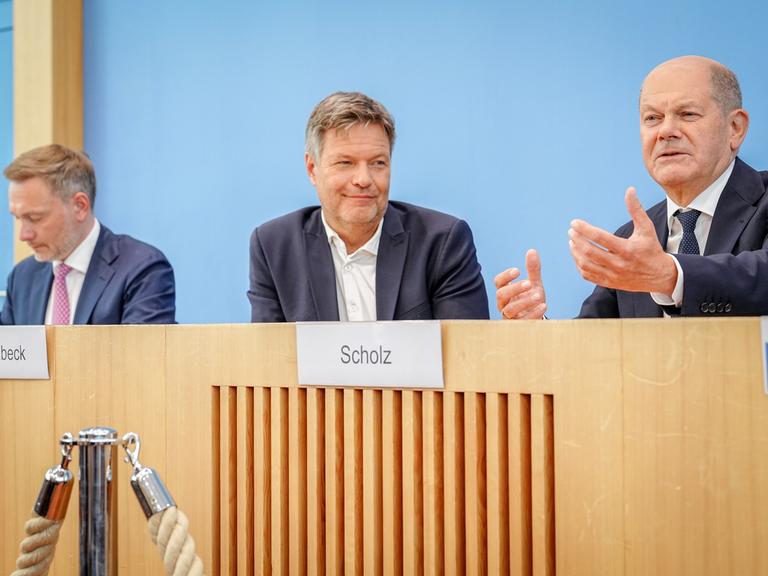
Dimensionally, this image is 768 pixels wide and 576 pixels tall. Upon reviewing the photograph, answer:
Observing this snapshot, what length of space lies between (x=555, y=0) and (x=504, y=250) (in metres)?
0.72

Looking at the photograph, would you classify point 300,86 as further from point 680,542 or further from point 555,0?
point 680,542

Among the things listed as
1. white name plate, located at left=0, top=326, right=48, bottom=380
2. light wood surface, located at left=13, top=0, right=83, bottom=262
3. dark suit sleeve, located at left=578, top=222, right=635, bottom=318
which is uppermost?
light wood surface, located at left=13, top=0, right=83, bottom=262

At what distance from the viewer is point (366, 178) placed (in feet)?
6.74

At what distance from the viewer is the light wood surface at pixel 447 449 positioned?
0.87m

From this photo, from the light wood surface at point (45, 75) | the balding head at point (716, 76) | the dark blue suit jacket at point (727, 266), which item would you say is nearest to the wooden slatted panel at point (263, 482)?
the dark blue suit jacket at point (727, 266)

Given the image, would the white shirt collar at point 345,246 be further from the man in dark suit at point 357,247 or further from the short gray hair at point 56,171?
the short gray hair at point 56,171

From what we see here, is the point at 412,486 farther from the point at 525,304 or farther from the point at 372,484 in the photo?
the point at 525,304

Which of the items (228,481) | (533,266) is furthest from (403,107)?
(228,481)

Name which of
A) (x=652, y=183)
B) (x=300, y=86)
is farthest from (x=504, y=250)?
(x=300, y=86)

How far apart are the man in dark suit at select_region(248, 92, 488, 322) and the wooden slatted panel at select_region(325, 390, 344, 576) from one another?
0.87 metres

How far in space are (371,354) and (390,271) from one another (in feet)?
3.06

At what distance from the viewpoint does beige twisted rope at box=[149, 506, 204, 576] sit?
2.88ft

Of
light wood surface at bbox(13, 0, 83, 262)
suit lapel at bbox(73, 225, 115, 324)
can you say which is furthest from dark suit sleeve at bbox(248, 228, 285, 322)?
light wood surface at bbox(13, 0, 83, 262)

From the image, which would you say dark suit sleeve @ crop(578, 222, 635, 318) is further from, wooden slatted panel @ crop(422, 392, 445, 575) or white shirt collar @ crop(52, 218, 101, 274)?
white shirt collar @ crop(52, 218, 101, 274)
